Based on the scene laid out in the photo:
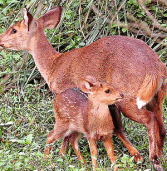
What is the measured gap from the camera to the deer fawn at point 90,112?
5336 millimetres

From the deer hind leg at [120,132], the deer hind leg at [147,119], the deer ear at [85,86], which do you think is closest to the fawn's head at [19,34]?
the deer ear at [85,86]

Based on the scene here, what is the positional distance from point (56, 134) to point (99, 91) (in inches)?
31.2

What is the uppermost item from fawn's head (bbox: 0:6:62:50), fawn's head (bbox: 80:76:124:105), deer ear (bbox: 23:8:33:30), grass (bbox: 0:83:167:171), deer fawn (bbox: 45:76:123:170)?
deer ear (bbox: 23:8:33:30)

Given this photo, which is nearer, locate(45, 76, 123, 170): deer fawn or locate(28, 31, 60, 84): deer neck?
locate(45, 76, 123, 170): deer fawn

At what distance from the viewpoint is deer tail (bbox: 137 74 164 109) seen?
5.44 m

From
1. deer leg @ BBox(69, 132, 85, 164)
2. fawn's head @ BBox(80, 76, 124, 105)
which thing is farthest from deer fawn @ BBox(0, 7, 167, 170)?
deer leg @ BBox(69, 132, 85, 164)

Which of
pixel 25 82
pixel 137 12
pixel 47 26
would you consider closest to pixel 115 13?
pixel 137 12

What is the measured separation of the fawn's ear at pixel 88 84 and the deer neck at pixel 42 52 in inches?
41.9

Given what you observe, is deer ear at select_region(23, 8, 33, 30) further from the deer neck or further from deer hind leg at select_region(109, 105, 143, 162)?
deer hind leg at select_region(109, 105, 143, 162)

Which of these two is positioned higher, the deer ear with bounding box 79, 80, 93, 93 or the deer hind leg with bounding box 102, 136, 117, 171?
the deer ear with bounding box 79, 80, 93, 93

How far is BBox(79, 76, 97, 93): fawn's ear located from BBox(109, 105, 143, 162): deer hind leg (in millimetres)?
463

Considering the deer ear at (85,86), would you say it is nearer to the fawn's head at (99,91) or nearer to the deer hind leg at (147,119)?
the fawn's head at (99,91)

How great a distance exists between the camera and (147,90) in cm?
545

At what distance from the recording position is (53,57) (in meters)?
6.42
